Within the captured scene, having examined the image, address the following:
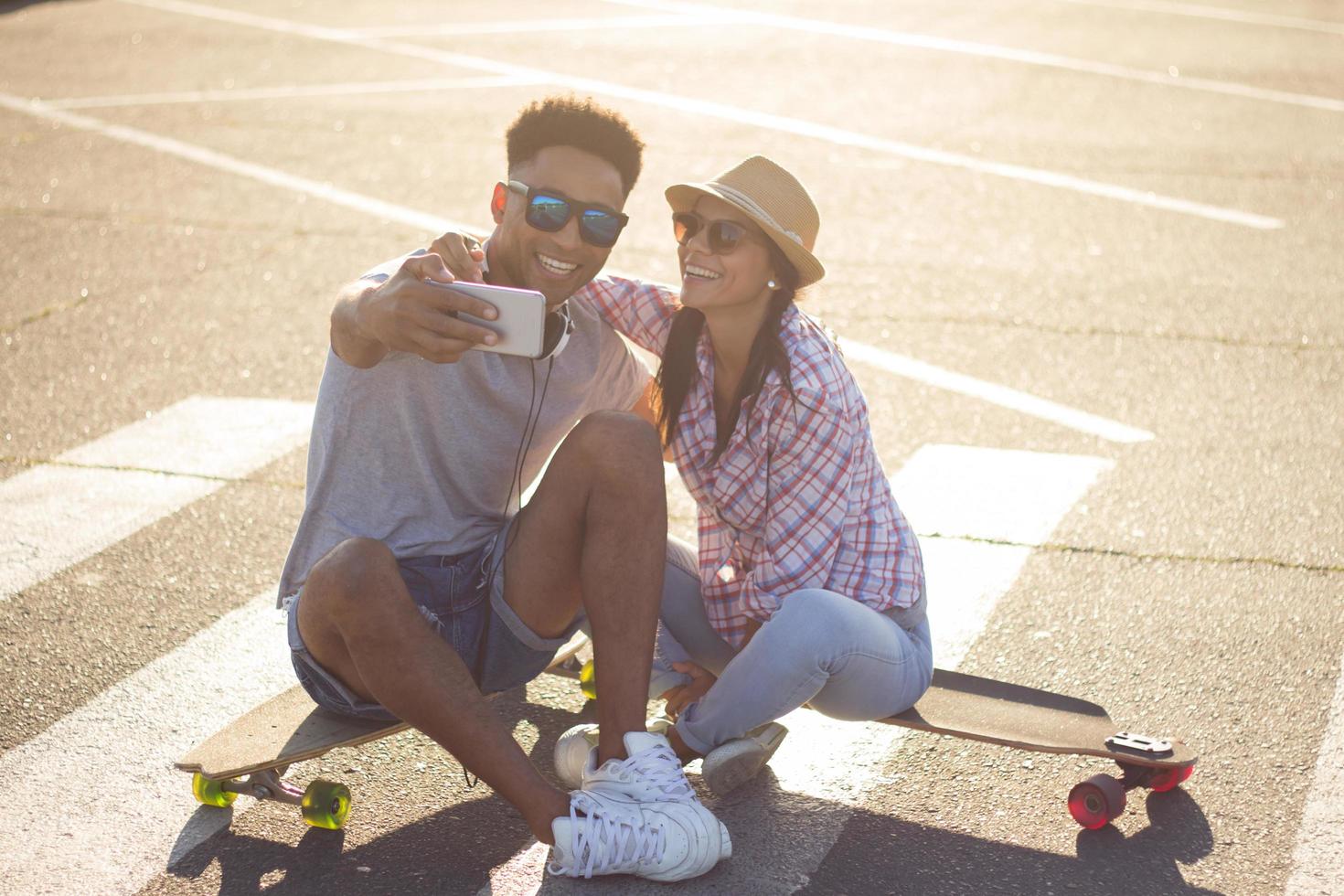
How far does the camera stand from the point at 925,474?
5871 millimetres

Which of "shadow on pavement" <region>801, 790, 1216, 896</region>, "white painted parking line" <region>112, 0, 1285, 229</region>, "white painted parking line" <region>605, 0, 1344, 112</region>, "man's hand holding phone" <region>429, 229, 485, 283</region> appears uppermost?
"white painted parking line" <region>605, 0, 1344, 112</region>

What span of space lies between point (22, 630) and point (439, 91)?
869cm

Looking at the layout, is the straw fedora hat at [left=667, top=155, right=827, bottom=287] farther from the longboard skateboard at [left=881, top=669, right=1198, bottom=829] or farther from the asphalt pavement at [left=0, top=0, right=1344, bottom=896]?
the asphalt pavement at [left=0, top=0, right=1344, bottom=896]

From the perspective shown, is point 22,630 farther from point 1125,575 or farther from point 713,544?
point 1125,575

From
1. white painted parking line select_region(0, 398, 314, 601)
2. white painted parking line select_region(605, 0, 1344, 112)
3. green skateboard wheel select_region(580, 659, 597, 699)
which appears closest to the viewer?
green skateboard wheel select_region(580, 659, 597, 699)

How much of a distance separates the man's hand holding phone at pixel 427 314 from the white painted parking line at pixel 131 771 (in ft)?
4.11

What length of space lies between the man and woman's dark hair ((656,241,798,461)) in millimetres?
224

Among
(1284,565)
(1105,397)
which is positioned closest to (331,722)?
(1284,565)

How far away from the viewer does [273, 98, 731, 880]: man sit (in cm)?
347

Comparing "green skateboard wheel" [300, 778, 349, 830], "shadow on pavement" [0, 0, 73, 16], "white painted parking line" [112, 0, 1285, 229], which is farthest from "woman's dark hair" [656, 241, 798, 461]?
"shadow on pavement" [0, 0, 73, 16]

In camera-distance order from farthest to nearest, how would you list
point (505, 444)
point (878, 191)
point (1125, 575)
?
1. point (878, 191)
2. point (1125, 575)
3. point (505, 444)

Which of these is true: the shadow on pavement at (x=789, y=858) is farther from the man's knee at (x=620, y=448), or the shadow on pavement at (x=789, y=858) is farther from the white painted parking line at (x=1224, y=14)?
the white painted parking line at (x=1224, y=14)

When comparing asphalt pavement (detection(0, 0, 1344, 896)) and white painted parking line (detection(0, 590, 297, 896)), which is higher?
asphalt pavement (detection(0, 0, 1344, 896))

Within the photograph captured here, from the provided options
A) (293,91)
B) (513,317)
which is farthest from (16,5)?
(513,317)
